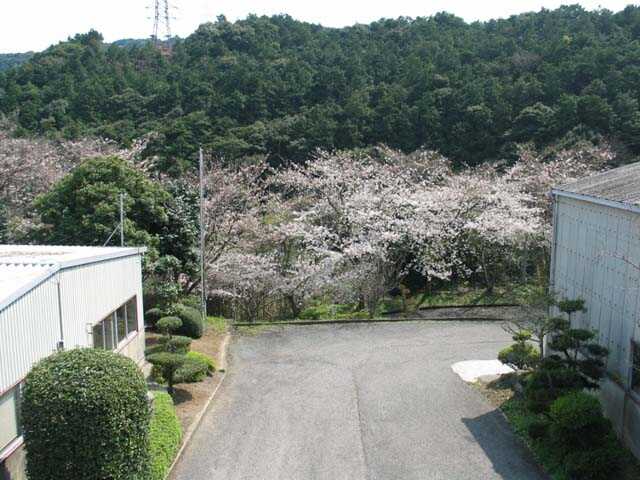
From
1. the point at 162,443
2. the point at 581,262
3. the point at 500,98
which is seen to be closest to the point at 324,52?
the point at 500,98

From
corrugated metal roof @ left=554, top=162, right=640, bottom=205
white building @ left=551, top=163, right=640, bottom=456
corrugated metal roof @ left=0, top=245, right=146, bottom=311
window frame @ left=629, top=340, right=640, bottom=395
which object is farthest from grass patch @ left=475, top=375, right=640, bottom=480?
corrugated metal roof @ left=0, top=245, right=146, bottom=311

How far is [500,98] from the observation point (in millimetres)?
32000

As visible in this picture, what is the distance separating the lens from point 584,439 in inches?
340

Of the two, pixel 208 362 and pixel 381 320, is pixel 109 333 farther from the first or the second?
pixel 381 320

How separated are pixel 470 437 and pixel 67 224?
11734 millimetres

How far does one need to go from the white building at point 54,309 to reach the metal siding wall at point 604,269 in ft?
27.5

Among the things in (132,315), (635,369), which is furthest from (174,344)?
(635,369)

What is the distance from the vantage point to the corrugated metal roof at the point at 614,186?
30.7ft

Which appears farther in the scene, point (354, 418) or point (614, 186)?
point (354, 418)

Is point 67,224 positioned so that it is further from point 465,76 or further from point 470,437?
point 465,76

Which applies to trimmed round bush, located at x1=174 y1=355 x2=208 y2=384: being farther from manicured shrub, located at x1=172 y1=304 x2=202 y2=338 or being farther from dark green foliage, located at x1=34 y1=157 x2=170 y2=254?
dark green foliage, located at x1=34 y1=157 x2=170 y2=254

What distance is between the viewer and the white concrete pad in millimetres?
13641

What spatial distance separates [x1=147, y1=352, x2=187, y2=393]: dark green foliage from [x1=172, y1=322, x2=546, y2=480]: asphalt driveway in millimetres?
1051

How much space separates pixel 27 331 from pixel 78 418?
1.59m
